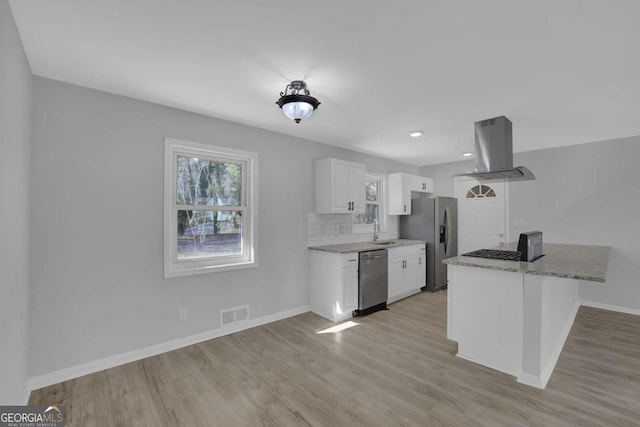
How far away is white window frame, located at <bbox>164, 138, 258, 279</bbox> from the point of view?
2.89 m

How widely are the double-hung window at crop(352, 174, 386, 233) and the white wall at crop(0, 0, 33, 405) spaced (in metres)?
4.14

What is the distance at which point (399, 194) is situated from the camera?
529 centimetres

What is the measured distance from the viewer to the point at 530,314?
7.47 feet

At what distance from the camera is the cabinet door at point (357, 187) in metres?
4.33

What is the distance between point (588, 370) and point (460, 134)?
2.85 m

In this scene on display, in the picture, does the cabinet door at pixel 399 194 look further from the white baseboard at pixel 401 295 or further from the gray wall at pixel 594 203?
the gray wall at pixel 594 203

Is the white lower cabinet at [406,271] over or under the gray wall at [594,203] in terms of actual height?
under

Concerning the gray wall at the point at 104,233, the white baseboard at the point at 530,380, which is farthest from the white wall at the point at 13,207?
the white baseboard at the point at 530,380

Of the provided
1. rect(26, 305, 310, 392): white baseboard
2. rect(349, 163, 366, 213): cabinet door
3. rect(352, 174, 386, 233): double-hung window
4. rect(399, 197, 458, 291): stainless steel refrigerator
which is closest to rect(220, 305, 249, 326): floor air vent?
rect(26, 305, 310, 392): white baseboard

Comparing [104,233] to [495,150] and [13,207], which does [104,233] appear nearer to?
[13,207]

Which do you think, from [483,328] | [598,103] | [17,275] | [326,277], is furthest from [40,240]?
[598,103]

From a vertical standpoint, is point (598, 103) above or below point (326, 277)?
above

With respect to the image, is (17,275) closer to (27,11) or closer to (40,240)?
(40,240)

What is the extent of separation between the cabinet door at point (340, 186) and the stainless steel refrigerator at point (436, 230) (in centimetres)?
183
